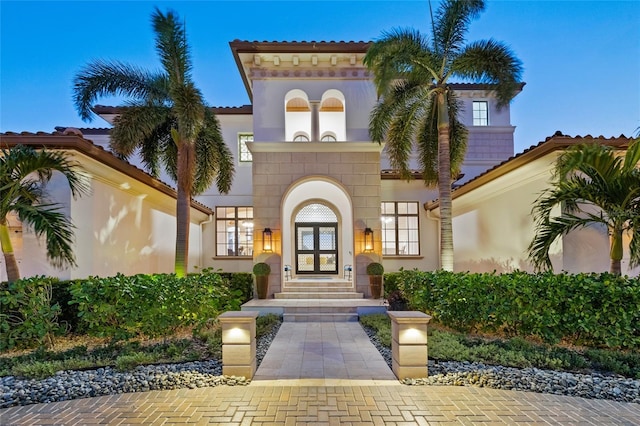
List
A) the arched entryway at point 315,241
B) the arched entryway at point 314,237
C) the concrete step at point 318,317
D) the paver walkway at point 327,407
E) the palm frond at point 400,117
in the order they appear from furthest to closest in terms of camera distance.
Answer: the arched entryway at point 315,241
the arched entryway at point 314,237
the palm frond at point 400,117
the concrete step at point 318,317
the paver walkway at point 327,407

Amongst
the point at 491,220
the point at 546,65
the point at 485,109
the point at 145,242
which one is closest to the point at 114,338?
the point at 145,242

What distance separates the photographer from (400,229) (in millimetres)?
15453

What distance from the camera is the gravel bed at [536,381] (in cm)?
446

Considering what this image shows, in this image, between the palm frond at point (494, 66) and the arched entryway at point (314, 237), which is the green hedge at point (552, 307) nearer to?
the palm frond at point (494, 66)

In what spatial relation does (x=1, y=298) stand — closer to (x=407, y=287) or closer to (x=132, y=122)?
(x=132, y=122)

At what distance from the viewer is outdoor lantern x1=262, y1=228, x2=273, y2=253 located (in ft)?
39.0

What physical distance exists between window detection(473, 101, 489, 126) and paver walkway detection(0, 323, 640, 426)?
16873 millimetres

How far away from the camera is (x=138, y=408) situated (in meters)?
4.21

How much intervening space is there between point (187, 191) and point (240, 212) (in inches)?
285

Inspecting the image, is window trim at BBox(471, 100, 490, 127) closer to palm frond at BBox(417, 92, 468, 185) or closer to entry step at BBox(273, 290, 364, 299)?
palm frond at BBox(417, 92, 468, 185)

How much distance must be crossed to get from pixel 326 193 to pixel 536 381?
10.3 m

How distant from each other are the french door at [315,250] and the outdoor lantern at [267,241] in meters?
3.22

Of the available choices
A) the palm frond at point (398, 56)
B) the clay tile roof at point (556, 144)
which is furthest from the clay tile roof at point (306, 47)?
the clay tile roof at point (556, 144)

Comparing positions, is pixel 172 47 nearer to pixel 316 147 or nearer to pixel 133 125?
pixel 133 125
